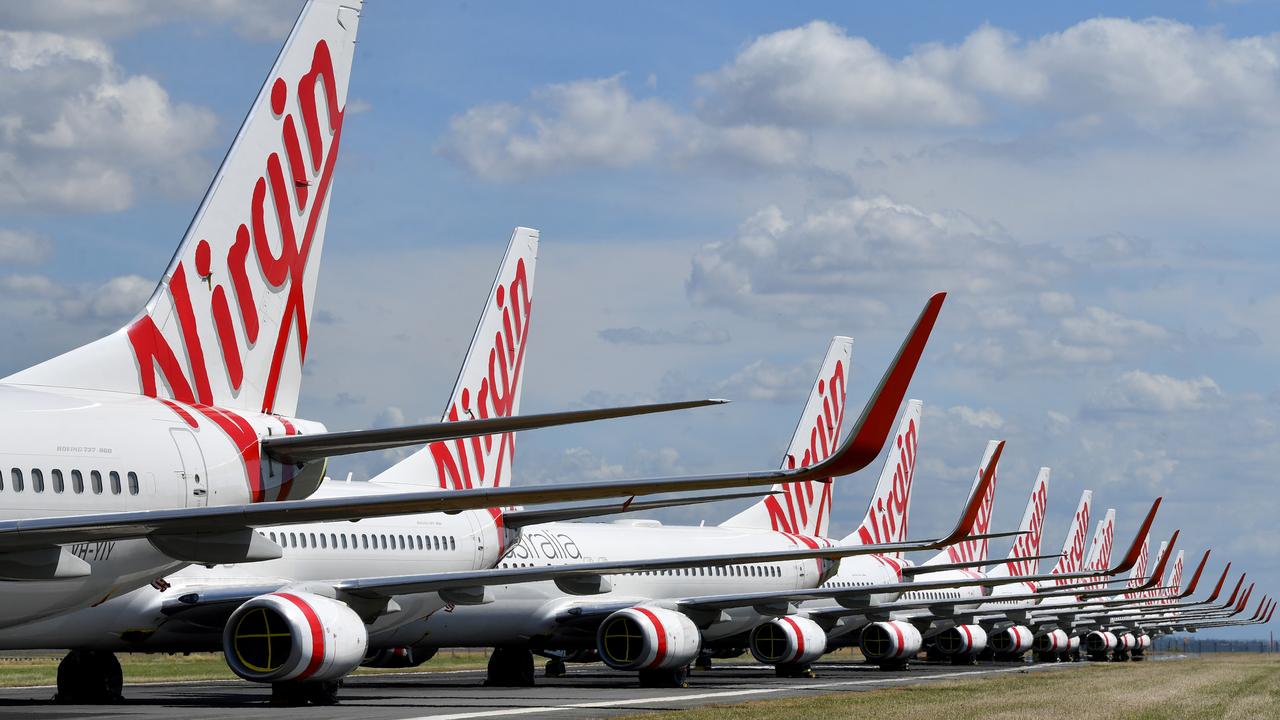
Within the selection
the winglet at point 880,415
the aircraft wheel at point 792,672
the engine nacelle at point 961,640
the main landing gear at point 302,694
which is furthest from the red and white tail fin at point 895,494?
the winglet at point 880,415

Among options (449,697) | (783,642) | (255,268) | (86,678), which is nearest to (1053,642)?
(783,642)

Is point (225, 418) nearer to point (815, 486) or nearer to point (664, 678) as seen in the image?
point (664, 678)

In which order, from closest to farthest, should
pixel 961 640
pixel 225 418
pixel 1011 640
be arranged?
1. pixel 225 418
2. pixel 961 640
3. pixel 1011 640

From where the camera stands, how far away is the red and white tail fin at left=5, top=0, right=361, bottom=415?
15.9m

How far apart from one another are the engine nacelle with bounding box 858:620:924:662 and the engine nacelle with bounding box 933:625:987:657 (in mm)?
8514

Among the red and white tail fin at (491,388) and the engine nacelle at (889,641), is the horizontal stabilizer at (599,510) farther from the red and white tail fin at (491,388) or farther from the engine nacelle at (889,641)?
the engine nacelle at (889,641)

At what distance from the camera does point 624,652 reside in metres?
28.3

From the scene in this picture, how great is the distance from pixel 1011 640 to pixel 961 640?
319 inches

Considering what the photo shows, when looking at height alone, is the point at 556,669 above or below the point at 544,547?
below

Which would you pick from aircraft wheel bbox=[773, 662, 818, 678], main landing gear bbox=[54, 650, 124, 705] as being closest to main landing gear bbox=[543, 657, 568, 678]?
aircraft wheel bbox=[773, 662, 818, 678]

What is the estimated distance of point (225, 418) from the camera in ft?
52.2

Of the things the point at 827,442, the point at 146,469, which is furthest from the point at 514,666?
the point at 146,469

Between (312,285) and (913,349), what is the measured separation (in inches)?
296

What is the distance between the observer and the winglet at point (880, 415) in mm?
12609
